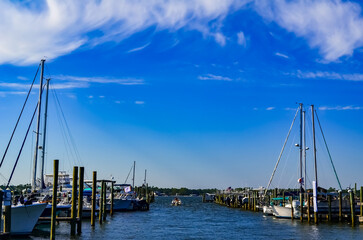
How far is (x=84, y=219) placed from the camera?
53188mm

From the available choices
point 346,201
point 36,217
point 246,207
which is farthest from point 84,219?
point 246,207

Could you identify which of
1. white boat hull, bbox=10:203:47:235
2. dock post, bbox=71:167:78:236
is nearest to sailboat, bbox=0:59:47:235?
white boat hull, bbox=10:203:47:235

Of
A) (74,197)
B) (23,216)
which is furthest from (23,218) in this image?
(74,197)

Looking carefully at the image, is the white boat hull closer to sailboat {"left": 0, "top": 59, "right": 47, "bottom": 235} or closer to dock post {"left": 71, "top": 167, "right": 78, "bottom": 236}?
sailboat {"left": 0, "top": 59, "right": 47, "bottom": 235}

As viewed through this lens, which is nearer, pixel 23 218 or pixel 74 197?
pixel 74 197

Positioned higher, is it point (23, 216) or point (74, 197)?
point (74, 197)

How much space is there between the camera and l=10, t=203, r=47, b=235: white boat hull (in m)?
33.5

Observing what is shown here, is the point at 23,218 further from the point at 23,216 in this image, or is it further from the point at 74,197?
the point at 74,197

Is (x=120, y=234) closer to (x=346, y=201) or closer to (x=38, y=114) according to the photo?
(x=38, y=114)

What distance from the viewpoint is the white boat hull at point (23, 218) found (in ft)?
110

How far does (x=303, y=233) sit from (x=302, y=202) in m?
9.43

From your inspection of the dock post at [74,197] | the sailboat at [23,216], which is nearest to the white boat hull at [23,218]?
the sailboat at [23,216]

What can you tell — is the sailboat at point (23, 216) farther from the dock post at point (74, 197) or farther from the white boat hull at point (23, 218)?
the dock post at point (74, 197)

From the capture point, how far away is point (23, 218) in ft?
111
